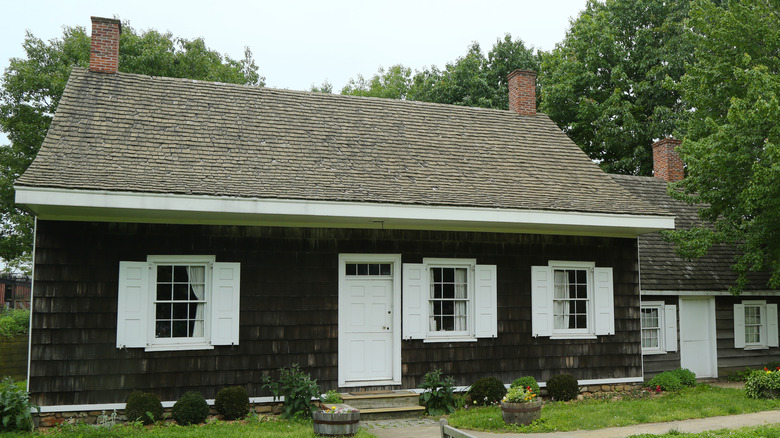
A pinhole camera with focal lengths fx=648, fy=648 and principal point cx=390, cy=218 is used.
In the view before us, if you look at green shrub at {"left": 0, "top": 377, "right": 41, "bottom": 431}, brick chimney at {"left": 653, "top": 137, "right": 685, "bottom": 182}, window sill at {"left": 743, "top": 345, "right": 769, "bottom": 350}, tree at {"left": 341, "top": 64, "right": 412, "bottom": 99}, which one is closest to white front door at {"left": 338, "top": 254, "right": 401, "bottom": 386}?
green shrub at {"left": 0, "top": 377, "right": 41, "bottom": 431}

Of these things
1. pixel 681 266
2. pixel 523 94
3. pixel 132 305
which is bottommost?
pixel 132 305

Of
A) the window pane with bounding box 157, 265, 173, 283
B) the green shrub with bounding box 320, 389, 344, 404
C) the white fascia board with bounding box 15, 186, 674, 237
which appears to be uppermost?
the white fascia board with bounding box 15, 186, 674, 237

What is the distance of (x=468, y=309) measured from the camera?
1154 centimetres

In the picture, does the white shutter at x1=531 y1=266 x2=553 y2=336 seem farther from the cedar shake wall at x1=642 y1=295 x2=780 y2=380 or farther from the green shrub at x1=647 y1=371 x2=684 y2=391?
the cedar shake wall at x1=642 y1=295 x2=780 y2=380

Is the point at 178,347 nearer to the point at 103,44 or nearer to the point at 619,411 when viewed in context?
the point at 103,44

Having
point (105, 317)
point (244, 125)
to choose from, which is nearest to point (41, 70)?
point (244, 125)

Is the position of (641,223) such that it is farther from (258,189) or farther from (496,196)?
(258,189)

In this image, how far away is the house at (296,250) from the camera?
9.54 meters

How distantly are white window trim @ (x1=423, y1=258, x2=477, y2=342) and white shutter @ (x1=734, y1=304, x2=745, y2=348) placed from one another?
24.9 ft

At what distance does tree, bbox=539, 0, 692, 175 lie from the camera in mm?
A: 23078

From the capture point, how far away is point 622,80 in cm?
2417

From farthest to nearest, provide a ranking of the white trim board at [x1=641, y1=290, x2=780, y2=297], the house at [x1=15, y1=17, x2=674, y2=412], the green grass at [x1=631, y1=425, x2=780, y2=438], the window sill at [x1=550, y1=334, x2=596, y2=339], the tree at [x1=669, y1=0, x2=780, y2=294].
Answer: the white trim board at [x1=641, y1=290, x2=780, y2=297], the tree at [x1=669, y1=0, x2=780, y2=294], the window sill at [x1=550, y1=334, x2=596, y2=339], the house at [x1=15, y1=17, x2=674, y2=412], the green grass at [x1=631, y1=425, x2=780, y2=438]

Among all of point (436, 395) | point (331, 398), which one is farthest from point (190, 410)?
point (436, 395)

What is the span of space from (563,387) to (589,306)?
5.52 feet
